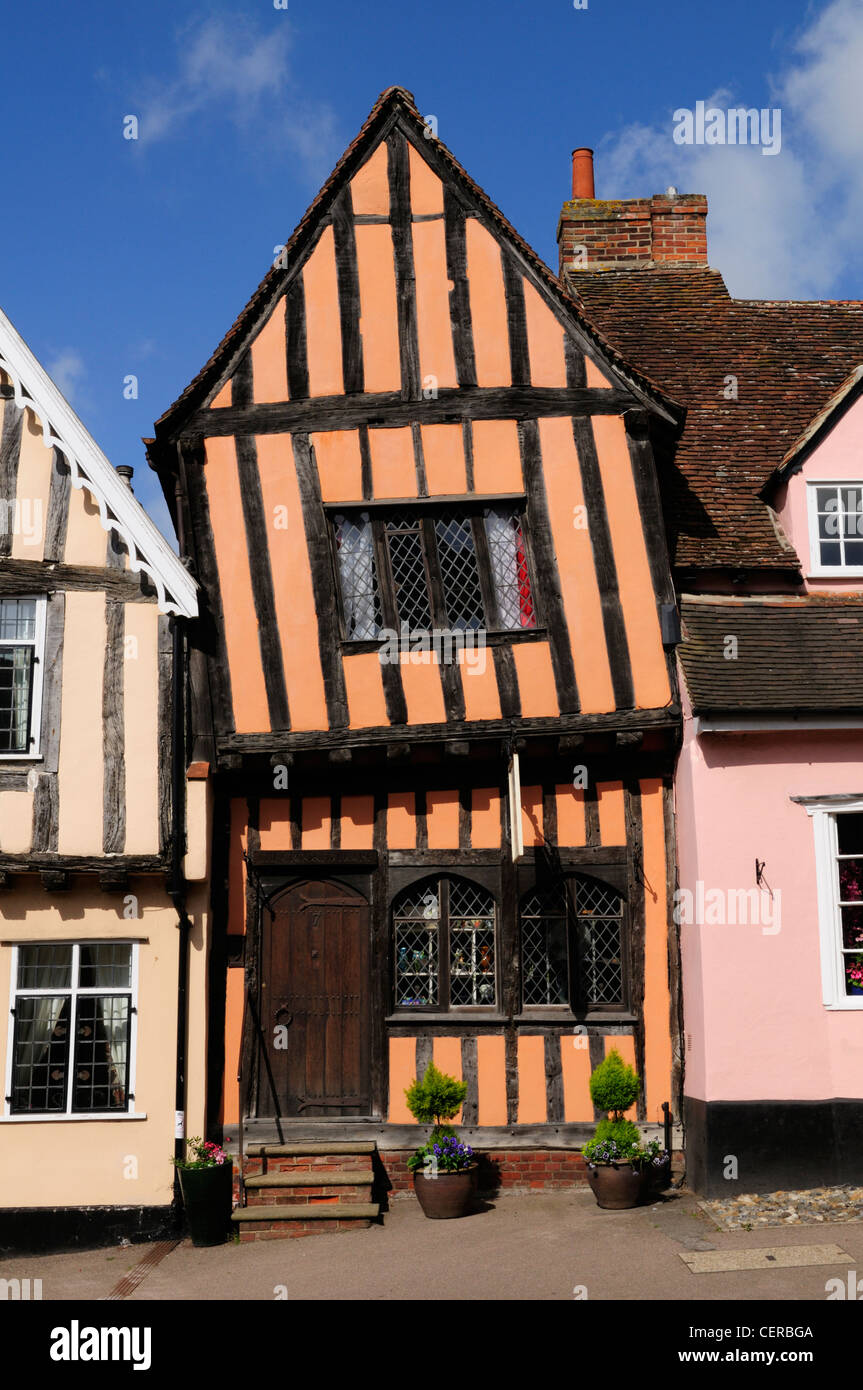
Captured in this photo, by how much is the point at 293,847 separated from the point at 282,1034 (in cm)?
169

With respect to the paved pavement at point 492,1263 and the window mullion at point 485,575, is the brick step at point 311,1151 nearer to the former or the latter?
the paved pavement at point 492,1263

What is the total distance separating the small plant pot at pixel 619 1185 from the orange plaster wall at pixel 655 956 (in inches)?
36.1

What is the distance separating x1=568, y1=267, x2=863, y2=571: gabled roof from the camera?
12281 mm

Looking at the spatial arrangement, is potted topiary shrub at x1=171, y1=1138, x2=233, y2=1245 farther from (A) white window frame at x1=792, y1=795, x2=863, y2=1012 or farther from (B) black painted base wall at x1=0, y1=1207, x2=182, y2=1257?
(A) white window frame at x1=792, y1=795, x2=863, y2=1012

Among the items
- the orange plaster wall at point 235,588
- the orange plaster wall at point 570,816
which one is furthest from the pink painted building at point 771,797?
the orange plaster wall at point 235,588

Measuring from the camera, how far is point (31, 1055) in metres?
11.1

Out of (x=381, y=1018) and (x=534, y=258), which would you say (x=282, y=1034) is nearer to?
(x=381, y=1018)

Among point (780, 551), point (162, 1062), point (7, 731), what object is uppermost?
point (780, 551)

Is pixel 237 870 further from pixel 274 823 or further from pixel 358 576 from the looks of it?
pixel 358 576

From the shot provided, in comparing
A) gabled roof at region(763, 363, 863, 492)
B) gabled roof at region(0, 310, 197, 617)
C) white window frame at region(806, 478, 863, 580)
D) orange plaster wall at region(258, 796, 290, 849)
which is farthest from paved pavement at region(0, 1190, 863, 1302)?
gabled roof at region(763, 363, 863, 492)

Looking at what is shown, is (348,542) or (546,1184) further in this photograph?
(348,542)

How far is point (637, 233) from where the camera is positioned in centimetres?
1673

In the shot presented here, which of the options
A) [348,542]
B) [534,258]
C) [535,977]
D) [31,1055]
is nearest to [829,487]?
[534,258]

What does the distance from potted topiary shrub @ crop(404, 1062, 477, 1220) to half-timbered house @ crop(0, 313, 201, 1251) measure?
1.94m
